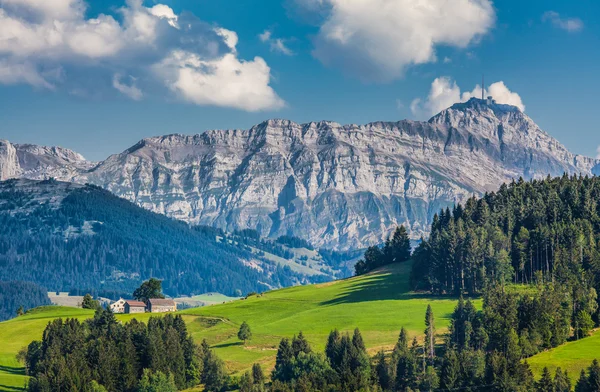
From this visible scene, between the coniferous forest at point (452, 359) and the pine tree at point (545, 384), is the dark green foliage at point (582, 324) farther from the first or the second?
the pine tree at point (545, 384)

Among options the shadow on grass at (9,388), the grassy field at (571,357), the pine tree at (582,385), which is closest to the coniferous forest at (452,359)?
the pine tree at (582,385)

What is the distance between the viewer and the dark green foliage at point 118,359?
154875 mm

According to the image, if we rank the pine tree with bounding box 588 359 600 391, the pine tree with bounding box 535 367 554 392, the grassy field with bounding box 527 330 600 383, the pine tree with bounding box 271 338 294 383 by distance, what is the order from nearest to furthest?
the pine tree with bounding box 588 359 600 391, the pine tree with bounding box 535 367 554 392, the grassy field with bounding box 527 330 600 383, the pine tree with bounding box 271 338 294 383

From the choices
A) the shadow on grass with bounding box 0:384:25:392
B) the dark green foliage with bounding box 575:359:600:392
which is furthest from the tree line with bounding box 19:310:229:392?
the dark green foliage with bounding box 575:359:600:392

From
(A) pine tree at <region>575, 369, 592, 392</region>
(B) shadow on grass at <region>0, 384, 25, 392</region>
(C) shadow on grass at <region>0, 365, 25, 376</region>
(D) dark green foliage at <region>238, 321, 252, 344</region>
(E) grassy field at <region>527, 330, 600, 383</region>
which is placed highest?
(D) dark green foliage at <region>238, 321, 252, 344</region>

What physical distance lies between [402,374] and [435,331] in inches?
984

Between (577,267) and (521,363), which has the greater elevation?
Result: (577,267)

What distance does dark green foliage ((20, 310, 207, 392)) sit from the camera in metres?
155

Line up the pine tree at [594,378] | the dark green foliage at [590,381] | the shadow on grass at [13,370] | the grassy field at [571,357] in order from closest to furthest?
the pine tree at [594,378], the dark green foliage at [590,381], the grassy field at [571,357], the shadow on grass at [13,370]

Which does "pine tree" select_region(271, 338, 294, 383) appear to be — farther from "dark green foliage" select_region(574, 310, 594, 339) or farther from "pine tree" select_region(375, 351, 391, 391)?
"dark green foliage" select_region(574, 310, 594, 339)

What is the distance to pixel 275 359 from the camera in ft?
539

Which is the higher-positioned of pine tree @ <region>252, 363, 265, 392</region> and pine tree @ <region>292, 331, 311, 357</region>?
pine tree @ <region>292, 331, 311, 357</region>

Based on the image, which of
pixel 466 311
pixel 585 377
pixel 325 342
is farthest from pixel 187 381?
pixel 585 377

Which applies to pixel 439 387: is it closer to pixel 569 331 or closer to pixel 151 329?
pixel 569 331
